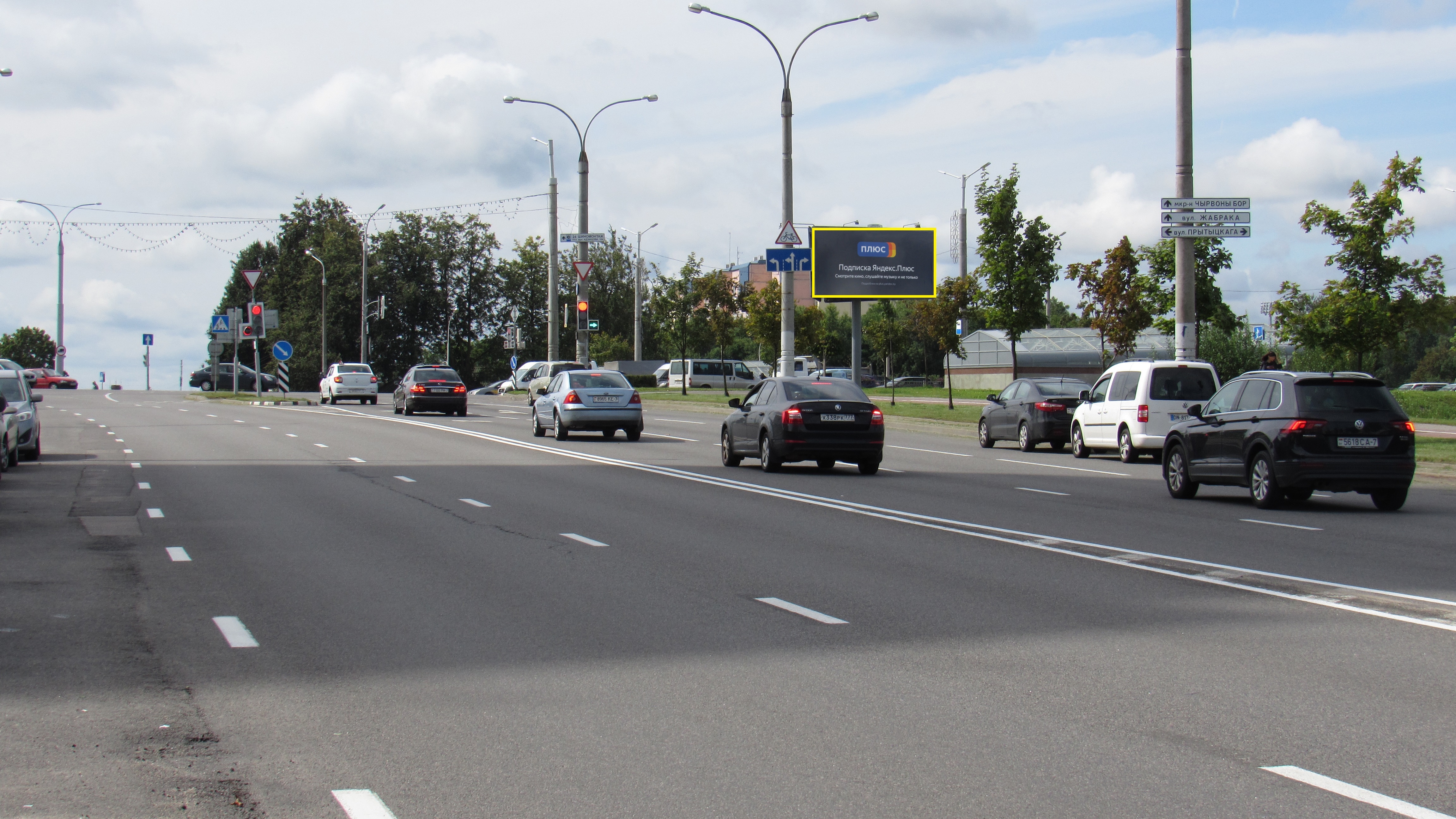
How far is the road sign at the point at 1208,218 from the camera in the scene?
23219 mm

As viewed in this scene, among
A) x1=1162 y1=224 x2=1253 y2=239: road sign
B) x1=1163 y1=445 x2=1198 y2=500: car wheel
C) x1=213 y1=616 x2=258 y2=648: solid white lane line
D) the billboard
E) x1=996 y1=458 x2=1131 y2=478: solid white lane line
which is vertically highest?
the billboard

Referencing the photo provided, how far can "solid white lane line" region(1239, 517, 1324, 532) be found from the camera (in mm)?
13508

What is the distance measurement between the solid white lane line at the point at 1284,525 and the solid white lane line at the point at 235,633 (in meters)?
9.94

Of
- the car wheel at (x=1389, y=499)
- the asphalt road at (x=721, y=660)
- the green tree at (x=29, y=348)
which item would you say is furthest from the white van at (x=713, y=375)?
the green tree at (x=29, y=348)

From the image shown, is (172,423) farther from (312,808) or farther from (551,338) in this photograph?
(312,808)

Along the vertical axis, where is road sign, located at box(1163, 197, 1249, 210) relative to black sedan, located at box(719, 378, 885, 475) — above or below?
above

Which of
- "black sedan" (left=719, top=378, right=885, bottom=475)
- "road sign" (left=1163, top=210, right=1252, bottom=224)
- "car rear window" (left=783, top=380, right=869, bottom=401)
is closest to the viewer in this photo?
"black sedan" (left=719, top=378, right=885, bottom=475)

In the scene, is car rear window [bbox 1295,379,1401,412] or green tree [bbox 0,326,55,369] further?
green tree [bbox 0,326,55,369]

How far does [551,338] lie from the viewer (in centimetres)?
5256

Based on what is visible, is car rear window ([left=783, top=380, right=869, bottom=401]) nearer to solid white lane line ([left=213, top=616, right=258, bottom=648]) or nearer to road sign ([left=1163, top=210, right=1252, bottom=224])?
road sign ([left=1163, top=210, right=1252, bottom=224])

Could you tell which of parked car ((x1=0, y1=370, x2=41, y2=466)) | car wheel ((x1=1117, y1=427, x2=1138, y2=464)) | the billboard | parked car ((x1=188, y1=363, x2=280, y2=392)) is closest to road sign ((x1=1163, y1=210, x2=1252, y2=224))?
car wheel ((x1=1117, y1=427, x2=1138, y2=464))

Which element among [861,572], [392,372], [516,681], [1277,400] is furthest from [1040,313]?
[392,372]

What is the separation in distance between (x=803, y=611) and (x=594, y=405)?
2050 centimetres

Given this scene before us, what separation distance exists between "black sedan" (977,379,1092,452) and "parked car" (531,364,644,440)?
7.22 m
